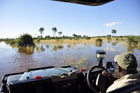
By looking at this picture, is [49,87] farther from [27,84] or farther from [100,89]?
[100,89]

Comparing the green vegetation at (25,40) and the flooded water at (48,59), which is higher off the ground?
the green vegetation at (25,40)

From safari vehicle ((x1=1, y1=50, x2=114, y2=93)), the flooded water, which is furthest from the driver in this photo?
the flooded water

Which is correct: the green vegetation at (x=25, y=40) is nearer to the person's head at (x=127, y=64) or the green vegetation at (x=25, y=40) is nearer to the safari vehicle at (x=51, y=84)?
the safari vehicle at (x=51, y=84)

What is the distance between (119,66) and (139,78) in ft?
0.65

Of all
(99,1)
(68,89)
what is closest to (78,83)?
(68,89)

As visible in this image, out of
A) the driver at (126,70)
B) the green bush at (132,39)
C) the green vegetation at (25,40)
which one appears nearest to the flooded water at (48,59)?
the green bush at (132,39)

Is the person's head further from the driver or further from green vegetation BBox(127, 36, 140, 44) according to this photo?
green vegetation BBox(127, 36, 140, 44)

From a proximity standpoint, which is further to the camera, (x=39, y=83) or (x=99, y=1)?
(x=99, y=1)

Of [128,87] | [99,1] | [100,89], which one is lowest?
[100,89]

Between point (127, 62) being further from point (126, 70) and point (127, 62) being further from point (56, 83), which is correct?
point (56, 83)

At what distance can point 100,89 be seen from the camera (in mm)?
1280

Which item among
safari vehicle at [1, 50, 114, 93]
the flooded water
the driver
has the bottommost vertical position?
the flooded water

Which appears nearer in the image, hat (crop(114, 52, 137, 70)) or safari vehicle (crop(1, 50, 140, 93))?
hat (crop(114, 52, 137, 70))

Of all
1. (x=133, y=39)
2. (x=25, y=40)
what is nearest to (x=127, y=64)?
(x=133, y=39)
